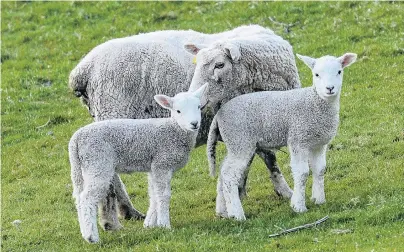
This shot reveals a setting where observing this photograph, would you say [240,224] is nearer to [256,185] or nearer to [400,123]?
[256,185]

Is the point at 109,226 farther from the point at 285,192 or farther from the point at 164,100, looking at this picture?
the point at 285,192

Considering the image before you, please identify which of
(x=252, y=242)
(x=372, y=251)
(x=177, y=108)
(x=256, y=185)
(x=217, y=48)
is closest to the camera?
(x=372, y=251)

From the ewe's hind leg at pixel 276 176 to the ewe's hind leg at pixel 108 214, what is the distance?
7.58ft

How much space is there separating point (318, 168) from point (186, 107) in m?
2.02

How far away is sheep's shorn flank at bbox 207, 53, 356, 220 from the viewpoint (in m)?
12.3

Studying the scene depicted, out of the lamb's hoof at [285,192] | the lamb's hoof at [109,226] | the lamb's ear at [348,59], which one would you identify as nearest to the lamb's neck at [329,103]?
the lamb's ear at [348,59]

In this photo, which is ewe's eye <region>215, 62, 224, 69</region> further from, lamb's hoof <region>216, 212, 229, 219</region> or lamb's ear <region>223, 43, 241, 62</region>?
lamb's hoof <region>216, 212, 229, 219</region>

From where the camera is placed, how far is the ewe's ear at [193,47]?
13227 millimetres

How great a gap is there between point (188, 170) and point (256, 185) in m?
1.74

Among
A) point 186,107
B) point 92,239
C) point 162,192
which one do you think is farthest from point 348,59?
point 92,239

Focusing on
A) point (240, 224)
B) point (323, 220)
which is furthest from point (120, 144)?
point (323, 220)

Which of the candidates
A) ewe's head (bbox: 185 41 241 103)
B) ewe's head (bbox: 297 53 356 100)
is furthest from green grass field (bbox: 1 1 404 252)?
ewe's head (bbox: 185 41 241 103)

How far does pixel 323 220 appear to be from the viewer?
1168 centimetres

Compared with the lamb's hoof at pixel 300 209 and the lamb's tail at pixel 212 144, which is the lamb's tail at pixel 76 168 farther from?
the lamb's hoof at pixel 300 209
